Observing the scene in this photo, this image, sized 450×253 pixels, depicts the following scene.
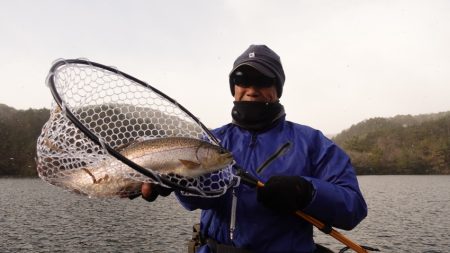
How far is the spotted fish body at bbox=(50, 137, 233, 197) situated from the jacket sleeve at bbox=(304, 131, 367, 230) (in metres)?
0.94

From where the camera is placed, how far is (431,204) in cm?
5550

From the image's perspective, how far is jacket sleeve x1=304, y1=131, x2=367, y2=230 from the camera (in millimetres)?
3225

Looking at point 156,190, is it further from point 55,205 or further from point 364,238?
point 55,205

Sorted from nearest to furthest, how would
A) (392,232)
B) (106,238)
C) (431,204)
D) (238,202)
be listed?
(238,202) < (106,238) < (392,232) < (431,204)

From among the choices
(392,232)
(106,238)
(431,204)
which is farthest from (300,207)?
(431,204)

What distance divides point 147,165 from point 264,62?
1679 mm

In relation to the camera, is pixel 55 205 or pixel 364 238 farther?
pixel 55 205

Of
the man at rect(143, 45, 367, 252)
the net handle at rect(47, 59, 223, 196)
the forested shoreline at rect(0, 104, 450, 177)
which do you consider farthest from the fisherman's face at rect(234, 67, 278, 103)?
the forested shoreline at rect(0, 104, 450, 177)

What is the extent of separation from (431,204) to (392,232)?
2578cm

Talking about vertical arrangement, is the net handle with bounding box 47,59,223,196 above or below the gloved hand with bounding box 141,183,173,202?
above

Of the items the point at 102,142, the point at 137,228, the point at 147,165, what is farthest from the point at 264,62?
the point at 137,228

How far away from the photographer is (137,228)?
36188 mm

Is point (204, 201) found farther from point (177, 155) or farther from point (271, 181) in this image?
point (271, 181)

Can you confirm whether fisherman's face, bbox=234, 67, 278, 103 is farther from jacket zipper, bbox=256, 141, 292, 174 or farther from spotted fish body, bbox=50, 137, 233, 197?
spotted fish body, bbox=50, 137, 233, 197
